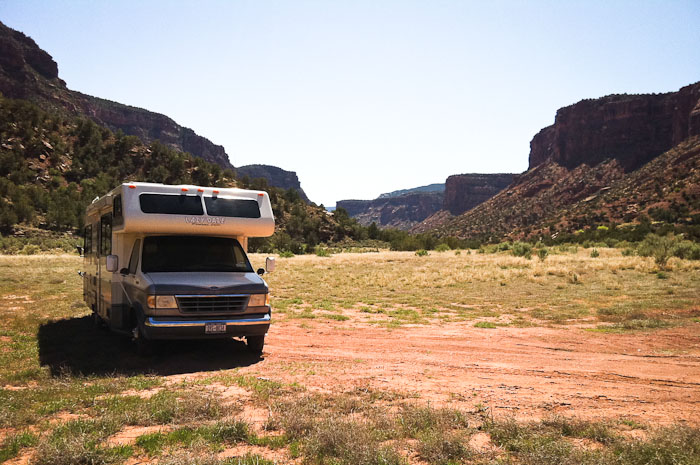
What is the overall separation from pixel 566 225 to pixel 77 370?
3396 inches

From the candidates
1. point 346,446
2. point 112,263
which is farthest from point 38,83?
point 346,446

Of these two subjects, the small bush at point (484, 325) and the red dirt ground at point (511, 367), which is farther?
the small bush at point (484, 325)

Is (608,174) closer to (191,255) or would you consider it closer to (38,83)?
(191,255)

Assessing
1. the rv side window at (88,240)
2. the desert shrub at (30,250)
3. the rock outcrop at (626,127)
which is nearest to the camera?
the rv side window at (88,240)

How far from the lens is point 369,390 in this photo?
23.1ft

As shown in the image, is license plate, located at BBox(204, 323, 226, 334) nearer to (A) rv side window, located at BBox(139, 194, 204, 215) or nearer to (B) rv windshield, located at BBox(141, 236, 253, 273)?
(B) rv windshield, located at BBox(141, 236, 253, 273)

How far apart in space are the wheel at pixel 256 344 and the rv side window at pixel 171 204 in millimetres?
2700

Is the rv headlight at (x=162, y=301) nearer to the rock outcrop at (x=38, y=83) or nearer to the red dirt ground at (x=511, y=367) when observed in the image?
the red dirt ground at (x=511, y=367)

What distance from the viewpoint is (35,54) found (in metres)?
119

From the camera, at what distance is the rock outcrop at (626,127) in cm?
10975

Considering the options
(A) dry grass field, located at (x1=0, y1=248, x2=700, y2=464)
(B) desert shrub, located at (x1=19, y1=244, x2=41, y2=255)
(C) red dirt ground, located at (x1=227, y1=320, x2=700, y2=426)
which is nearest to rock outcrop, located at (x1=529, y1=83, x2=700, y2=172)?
(A) dry grass field, located at (x1=0, y1=248, x2=700, y2=464)

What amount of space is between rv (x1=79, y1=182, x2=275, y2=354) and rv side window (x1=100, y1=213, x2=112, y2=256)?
24mm

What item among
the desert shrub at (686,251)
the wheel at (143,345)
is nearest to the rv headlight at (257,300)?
the wheel at (143,345)

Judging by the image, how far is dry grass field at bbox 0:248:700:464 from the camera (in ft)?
15.6
